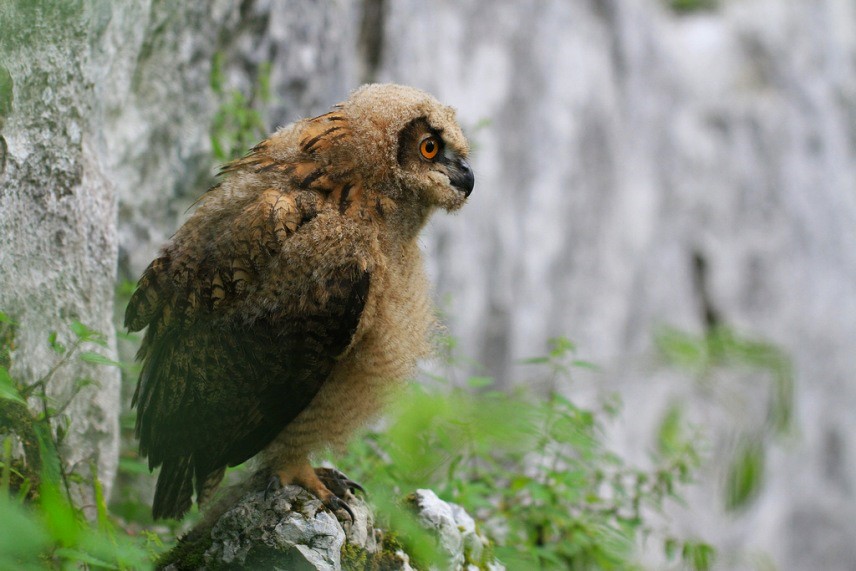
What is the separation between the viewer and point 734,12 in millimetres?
10938

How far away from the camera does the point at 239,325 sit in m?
2.54

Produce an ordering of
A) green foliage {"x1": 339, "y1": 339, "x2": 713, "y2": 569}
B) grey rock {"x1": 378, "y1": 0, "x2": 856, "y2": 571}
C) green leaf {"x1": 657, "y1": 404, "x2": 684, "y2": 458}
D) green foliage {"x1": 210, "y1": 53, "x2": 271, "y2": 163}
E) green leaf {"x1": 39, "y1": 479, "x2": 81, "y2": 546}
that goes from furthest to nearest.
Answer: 1. grey rock {"x1": 378, "y1": 0, "x2": 856, "y2": 571}
2. green foliage {"x1": 210, "y1": 53, "x2": 271, "y2": 163}
3. green leaf {"x1": 657, "y1": 404, "x2": 684, "y2": 458}
4. green foliage {"x1": 339, "y1": 339, "x2": 713, "y2": 569}
5. green leaf {"x1": 39, "y1": 479, "x2": 81, "y2": 546}

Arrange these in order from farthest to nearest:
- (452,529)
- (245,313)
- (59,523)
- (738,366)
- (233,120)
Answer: (738,366) < (233,120) < (452,529) < (245,313) < (59,523)

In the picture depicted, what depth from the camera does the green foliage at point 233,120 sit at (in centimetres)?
409

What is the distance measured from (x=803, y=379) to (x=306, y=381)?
10318mm

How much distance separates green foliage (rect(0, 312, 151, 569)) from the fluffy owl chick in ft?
1.06

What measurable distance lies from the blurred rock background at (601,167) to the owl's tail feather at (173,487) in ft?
2.09

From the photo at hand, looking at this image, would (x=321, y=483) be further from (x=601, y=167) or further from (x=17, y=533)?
(x=601, y=167)

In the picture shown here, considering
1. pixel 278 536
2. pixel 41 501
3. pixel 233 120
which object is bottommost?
pixel 278 536

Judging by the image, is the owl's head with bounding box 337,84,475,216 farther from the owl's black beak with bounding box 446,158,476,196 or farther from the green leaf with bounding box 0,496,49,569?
the green leaf with bounding box 0,496,49,569

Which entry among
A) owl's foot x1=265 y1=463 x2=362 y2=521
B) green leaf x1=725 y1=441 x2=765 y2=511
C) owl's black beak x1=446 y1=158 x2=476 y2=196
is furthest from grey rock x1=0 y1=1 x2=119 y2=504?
green leaf x1=725 y1=441 x2=765 y2=511

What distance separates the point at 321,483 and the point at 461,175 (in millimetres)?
1169

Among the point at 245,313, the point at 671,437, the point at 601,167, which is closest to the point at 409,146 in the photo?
the point at 245,313

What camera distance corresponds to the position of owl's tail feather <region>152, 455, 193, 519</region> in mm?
2752
